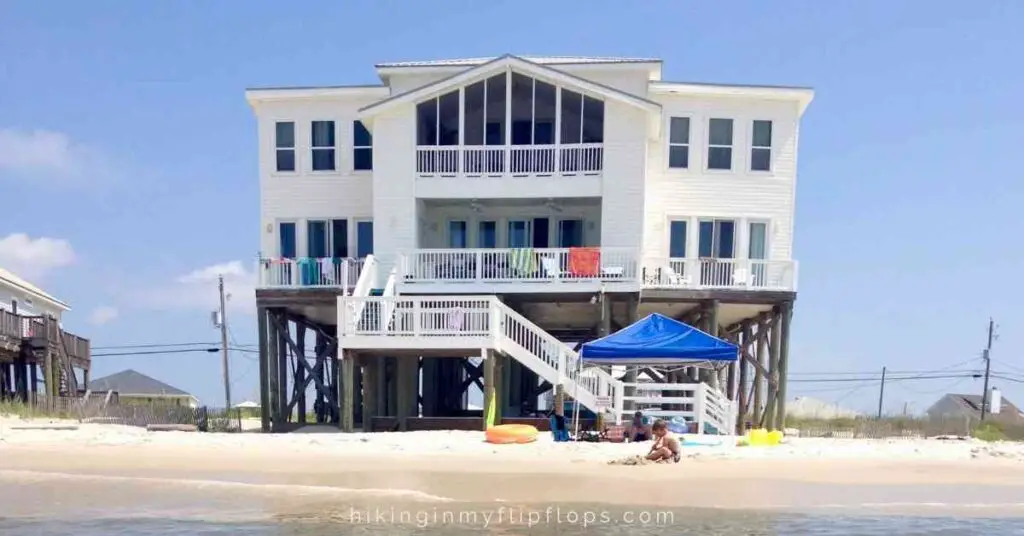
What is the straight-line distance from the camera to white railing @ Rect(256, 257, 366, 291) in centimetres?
2006

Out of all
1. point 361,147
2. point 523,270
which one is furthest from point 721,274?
point 361,147

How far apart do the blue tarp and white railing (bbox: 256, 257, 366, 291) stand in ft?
25.7

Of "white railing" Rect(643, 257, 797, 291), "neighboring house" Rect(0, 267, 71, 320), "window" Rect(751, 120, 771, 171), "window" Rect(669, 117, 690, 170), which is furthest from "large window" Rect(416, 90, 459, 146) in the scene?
"neighboring house" Rect(0, 267, 71, 320)

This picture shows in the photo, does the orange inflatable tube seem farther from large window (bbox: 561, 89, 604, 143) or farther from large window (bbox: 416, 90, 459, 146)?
large window (bbox: 561, 89, 604, 143)

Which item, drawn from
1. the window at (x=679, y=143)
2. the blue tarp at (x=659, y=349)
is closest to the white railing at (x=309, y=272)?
the blue tarp at (x=659, y=349)

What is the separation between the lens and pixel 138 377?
48.1 meters

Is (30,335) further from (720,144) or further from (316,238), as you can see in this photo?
(720,144)

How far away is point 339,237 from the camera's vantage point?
837 inches

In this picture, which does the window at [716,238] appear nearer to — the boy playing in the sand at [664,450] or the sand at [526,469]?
the sand at [526,469]

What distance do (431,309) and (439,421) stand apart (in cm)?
283

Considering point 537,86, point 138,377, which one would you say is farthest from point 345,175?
point 138,377

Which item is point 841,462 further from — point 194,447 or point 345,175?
point 345,175

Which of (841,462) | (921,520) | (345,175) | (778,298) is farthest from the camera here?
(345,175)

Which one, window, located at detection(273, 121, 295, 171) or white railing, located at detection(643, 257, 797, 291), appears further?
window, located at detection(273, 121, 295, 171)
